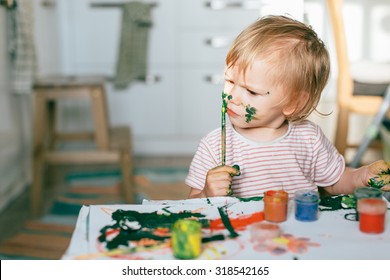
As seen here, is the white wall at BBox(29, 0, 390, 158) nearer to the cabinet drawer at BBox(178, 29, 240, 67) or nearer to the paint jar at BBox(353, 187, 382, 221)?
the cabinet drawer at BBox(178, 29, 240, 67)

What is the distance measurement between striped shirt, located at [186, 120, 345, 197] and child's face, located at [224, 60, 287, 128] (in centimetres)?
5

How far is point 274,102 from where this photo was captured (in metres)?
1.02

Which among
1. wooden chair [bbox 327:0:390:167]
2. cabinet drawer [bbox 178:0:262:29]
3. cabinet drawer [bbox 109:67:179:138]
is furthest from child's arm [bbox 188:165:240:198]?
cabinet drawer [bbox 109:67:179:138]

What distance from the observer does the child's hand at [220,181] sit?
0.90 metres

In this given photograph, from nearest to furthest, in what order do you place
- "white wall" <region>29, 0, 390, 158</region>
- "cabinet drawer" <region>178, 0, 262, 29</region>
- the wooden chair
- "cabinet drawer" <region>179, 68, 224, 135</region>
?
the wooden chair, "cabinet drawer" <region>178, 0, 262, 29</region>, "white wall" <region>29, 0, 390, 158</region>, "cabinet drawer" <region>179, 68, 224, 135</region>

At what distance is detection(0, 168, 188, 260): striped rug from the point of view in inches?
78.1

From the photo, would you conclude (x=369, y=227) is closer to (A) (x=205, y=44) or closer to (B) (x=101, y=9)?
(A) (x=205, y=44)

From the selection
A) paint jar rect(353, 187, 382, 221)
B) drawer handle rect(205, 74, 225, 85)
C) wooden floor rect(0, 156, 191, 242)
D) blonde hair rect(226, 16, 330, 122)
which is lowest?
wooden floor rect(0, 156, 191, 242)

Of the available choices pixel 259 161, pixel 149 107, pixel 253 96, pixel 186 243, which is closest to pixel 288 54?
pixel 253 96

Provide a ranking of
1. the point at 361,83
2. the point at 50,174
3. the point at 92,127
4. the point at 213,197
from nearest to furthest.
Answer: the point at 213,197, the point at 361,83, the point at 50,174, the point at 92,127

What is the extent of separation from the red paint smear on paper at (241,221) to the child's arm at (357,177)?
28 cm

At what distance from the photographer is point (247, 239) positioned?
0.72 metres
